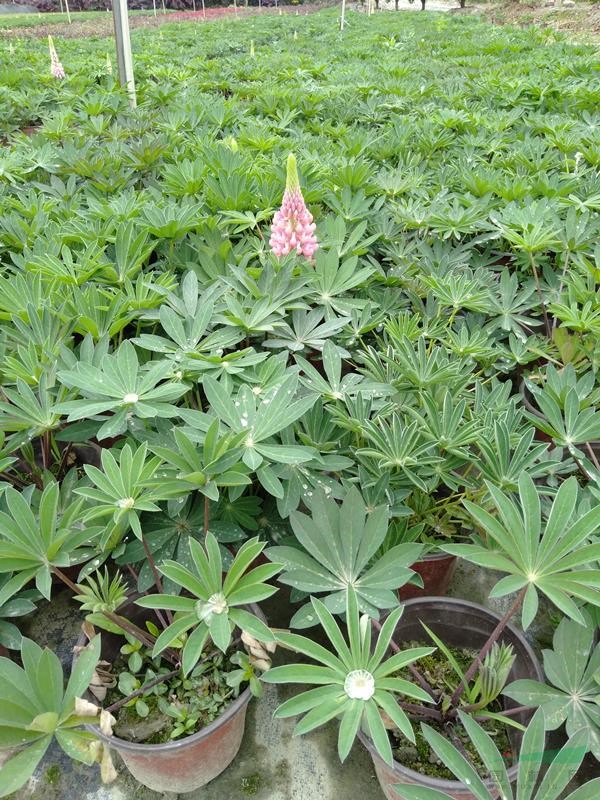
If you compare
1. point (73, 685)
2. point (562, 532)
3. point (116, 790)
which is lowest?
point (116, 790)

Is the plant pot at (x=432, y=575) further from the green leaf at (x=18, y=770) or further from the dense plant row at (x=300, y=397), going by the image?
the green leaf at (x=18, y=770)

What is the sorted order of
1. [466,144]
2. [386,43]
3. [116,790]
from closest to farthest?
[116,790], [466,144], [386,43]

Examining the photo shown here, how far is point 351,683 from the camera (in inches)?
35.4

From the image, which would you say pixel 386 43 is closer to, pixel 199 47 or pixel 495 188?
pixel 199 47

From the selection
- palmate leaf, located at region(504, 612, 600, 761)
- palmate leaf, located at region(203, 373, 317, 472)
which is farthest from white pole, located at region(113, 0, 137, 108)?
palmate leaf, located at region(504, 612, 600, 761)

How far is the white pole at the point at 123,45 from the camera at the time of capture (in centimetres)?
311

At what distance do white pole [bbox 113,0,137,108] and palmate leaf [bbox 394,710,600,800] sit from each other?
370cm

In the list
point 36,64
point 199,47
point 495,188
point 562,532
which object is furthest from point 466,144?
point 199,47

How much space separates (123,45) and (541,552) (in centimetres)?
370

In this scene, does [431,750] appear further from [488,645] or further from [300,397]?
[300,397]

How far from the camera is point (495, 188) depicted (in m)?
2.14

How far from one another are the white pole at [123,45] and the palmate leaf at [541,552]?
3435 millimetres

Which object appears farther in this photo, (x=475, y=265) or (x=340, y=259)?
(x=475, y=265)

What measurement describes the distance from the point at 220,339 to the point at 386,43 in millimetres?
6726
